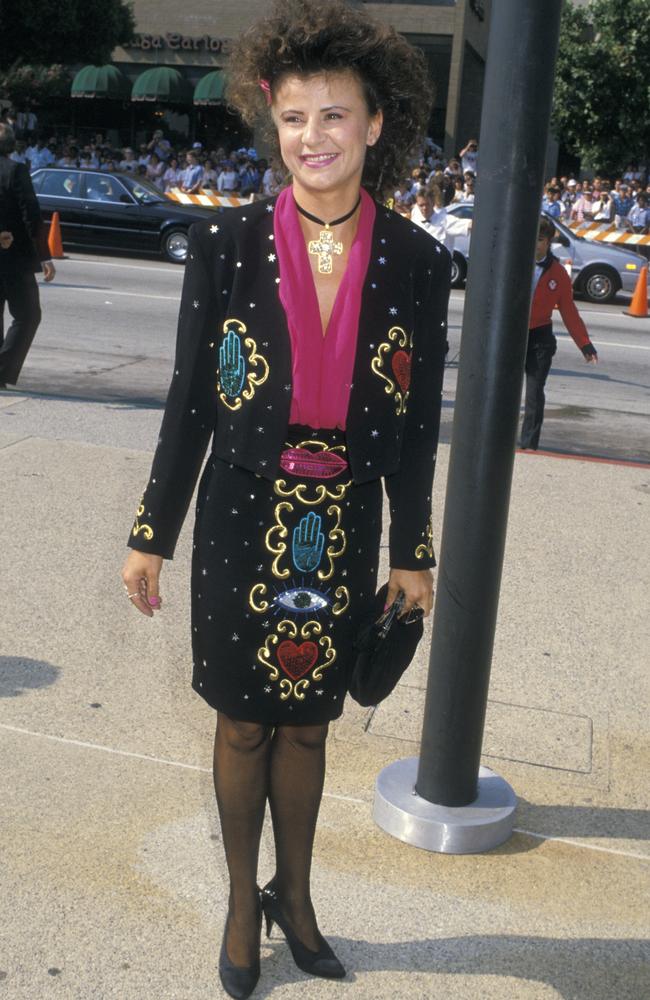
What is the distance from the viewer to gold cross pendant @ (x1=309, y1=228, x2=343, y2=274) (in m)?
2.71

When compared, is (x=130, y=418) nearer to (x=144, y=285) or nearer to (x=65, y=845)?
(x=65, y=845)

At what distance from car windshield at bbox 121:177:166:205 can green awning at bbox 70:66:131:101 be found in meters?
18.4

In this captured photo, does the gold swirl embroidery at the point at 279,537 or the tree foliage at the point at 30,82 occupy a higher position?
the tree foliage at the point at 30,82

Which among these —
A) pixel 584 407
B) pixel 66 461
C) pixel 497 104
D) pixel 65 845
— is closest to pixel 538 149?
pixel 497 104

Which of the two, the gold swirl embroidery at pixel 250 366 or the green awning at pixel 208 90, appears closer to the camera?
the gold swirl embroidery at pixel 250 366

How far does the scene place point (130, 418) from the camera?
8.64 meters

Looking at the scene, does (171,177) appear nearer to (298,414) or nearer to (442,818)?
(442,818)

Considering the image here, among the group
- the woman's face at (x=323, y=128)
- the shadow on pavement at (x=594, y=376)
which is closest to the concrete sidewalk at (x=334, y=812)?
the woman's face at (x=323, y=128)

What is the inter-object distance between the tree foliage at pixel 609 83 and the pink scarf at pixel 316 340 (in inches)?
1162

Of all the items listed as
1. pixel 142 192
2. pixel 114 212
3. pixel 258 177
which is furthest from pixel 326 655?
pixel 258 177

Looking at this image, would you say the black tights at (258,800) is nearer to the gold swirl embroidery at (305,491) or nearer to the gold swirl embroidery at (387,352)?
the gold swirl embroidery at (305,491)

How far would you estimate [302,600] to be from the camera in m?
2.72

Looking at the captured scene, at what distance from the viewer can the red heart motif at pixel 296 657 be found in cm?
273

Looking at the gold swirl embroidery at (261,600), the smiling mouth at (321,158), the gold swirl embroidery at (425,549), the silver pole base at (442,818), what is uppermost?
the smiling mouth at (321,158)
